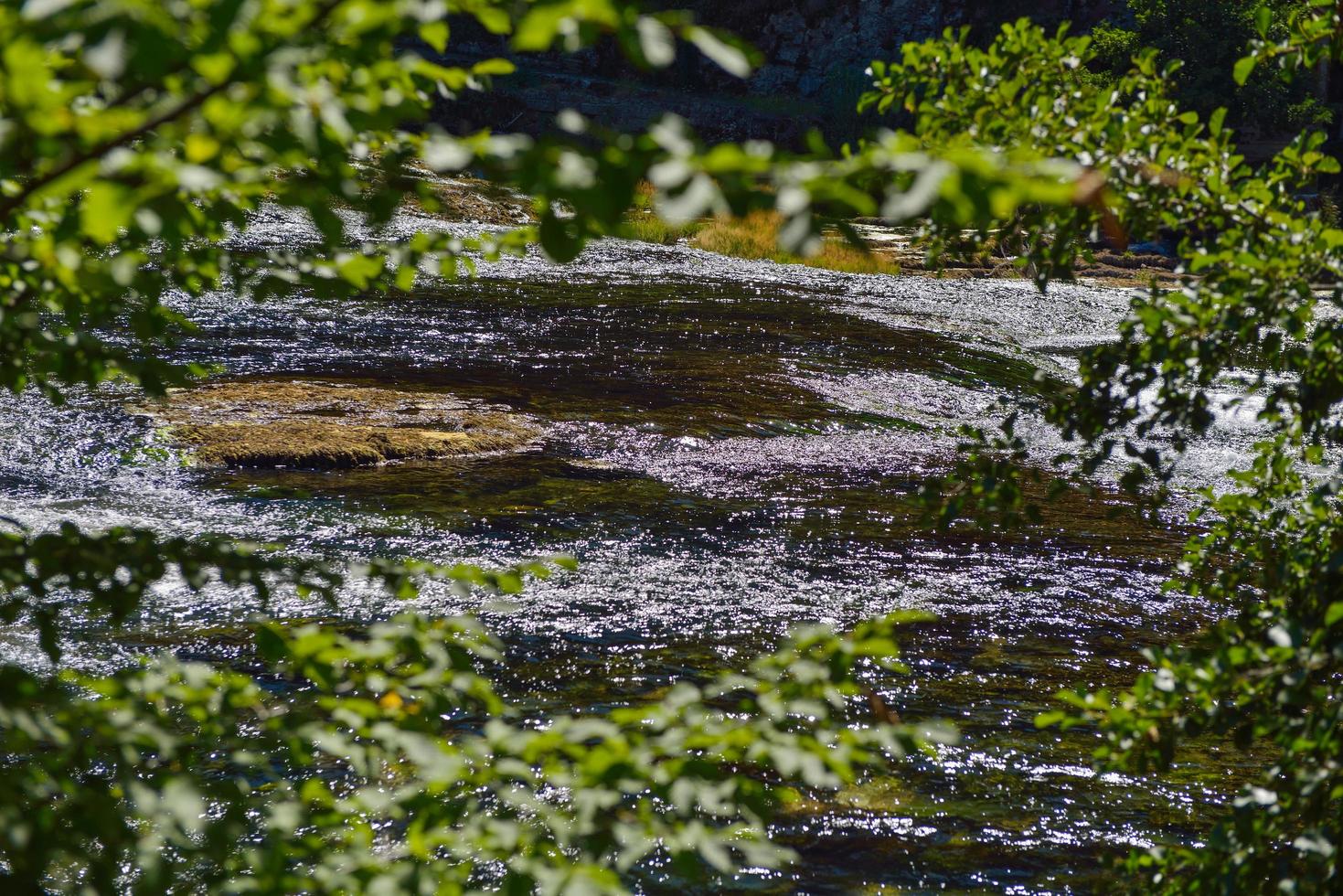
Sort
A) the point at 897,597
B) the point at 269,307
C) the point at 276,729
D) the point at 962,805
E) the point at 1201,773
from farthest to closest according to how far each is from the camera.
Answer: the point at 269,307, the point at 897,597, the point at 1201,773, the point at 962,805, the point at 276,729

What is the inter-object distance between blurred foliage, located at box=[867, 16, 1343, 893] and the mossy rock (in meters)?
7.65

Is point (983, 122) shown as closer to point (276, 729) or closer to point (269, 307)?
point (276, 729)

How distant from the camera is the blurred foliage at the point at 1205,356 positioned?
236 centimetres

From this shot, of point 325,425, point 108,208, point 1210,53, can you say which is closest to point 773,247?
point 325,425

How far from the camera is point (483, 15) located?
1.90 meters

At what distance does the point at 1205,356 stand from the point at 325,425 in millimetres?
9048

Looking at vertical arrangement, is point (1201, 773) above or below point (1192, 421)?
below

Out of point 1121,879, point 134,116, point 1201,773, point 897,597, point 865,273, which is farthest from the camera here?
point 865,273

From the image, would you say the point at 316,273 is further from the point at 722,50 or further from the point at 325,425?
the point at 325,425

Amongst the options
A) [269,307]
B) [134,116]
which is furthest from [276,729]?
[269,307]

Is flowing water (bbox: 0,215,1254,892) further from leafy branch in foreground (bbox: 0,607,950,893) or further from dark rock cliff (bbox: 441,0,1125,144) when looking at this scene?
dark rock cliff (bbox: 441,0,1125,144)

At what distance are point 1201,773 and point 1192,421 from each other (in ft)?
11.5

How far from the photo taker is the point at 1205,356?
2781 mm

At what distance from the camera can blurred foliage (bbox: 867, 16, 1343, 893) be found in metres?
2.36
